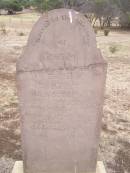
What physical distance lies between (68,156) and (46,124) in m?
0.45

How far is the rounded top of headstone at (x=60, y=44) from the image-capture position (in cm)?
322

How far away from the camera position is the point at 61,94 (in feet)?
11.3

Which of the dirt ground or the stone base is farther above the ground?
the stone base

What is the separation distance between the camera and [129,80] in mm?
9133

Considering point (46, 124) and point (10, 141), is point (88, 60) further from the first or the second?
point (10, 141)

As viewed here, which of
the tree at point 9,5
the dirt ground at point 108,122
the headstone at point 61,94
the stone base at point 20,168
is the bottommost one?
the dirt ground at point 108,122

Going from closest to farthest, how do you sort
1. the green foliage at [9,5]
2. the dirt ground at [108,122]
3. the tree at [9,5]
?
the dirt ground at [108,122] < the tree at [9,5] < the green foliage at [9,5]

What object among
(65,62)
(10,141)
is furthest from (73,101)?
(10,141)

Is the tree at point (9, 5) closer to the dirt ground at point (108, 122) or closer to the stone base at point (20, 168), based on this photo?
the dirt ground at point (108, 122)

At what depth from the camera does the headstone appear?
324cm

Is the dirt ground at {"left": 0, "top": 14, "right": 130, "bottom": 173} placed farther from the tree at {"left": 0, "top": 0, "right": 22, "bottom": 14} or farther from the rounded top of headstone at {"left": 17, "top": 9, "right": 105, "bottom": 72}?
the tree at {"left": 0, "top": 0, "right": 22, "bottom": 14}

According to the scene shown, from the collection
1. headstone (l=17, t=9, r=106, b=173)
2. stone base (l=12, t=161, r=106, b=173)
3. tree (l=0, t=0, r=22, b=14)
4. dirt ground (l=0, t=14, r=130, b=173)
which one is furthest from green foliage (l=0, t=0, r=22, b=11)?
headstone (l=17, t=9, r=106, b=173)

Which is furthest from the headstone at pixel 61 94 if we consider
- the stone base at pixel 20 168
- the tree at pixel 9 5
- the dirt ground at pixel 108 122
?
the tree at pixel 9 5

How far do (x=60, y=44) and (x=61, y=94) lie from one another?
0.51m
